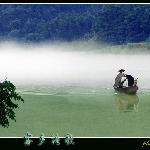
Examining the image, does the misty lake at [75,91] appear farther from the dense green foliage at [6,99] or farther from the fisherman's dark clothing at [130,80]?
the dense green foliage at [6,99]

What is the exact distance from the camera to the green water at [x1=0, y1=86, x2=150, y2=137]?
19.8 feet

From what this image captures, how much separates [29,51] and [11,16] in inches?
15.6

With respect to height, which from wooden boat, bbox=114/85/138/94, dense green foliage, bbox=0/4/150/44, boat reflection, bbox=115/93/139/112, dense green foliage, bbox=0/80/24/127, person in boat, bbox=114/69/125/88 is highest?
dense green foliage, bbox=0/4/150/44

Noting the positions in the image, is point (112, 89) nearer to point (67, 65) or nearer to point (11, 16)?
point (67, 65)

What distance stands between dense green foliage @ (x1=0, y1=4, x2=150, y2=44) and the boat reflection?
1.85 ft

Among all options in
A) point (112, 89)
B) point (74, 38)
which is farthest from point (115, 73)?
point (74, 38)

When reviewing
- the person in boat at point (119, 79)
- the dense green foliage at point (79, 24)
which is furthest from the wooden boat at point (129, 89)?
the dense green foliage at point (79, 24)

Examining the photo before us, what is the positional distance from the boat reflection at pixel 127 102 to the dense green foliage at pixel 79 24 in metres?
0.56

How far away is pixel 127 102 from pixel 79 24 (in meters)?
0.93

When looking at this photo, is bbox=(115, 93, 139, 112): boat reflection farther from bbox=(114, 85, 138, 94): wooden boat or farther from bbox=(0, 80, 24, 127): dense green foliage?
bbox=(0, 80, 24, 127): dense green foliage

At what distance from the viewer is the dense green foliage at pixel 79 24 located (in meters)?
6.20

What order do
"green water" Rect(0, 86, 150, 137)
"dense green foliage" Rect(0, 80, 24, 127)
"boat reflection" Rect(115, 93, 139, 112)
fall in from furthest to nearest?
"boat reflection" Rect(115, 93, 139, 112), "green water" Rect(0, 86, 150, 137), "dense green foliage" Rect(0, 80, 24, 127)

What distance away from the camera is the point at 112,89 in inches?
244

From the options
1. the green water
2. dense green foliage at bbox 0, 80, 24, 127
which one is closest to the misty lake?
the green water
